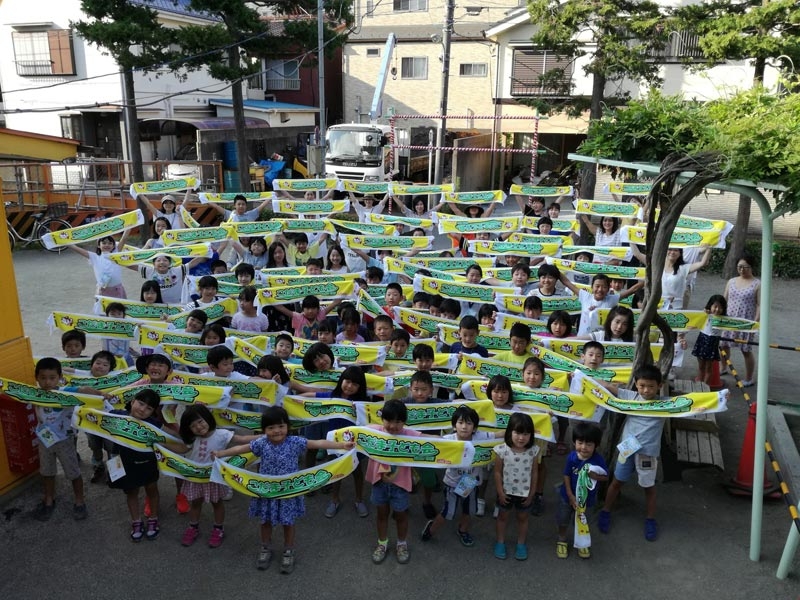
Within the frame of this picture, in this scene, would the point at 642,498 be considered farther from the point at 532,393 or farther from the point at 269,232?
the point at 269,232

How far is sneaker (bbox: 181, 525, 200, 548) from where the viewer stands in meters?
5.63

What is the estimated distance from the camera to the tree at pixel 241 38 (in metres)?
15.8

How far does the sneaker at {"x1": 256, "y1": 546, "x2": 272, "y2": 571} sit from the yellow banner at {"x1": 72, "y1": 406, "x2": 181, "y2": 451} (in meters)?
1.11

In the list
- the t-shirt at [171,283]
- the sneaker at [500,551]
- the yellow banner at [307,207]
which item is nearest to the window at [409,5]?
the yellow banner at [307,207]

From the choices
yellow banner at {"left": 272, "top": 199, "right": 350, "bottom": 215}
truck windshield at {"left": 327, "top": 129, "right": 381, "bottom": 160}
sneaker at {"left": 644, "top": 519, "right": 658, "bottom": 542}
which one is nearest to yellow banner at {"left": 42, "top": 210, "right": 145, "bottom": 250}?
yellow banner at {"left": 272, "top": 199, "right": 350, "bottom": 215}

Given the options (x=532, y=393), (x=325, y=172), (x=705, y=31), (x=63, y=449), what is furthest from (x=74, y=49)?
(x=532, y=393)

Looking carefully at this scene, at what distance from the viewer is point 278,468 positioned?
5.25m

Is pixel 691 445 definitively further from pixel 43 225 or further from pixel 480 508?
pixel 43 225

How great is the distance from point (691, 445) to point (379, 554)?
125 inches

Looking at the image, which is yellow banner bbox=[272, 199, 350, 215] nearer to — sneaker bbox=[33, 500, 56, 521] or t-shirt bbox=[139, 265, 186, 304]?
t-shirt bbox=[139, 265, 186, 304]

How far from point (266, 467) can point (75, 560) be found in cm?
177

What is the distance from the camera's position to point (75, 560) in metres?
5.46

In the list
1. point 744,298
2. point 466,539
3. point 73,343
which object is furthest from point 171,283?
point 744,298

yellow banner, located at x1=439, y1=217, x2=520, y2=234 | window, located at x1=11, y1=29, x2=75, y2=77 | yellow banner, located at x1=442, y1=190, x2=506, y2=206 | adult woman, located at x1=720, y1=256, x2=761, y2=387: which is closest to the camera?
adult woman, located at x1=720, y1=256, x2=761, y2=387
